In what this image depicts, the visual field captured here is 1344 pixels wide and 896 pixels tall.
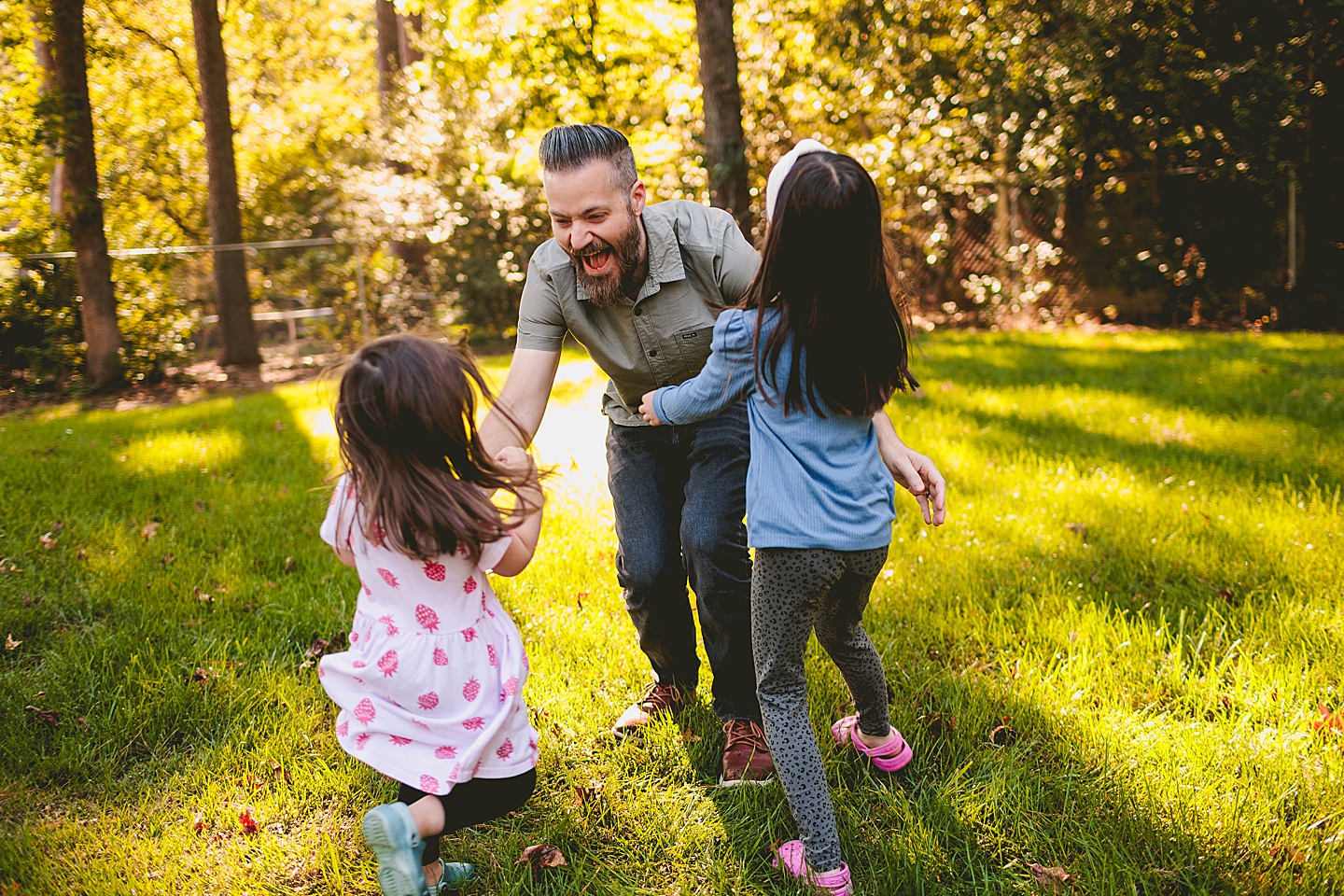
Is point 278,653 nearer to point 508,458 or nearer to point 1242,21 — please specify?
point 508,458

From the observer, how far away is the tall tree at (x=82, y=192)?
396 inches

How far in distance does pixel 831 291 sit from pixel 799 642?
860 millimetres

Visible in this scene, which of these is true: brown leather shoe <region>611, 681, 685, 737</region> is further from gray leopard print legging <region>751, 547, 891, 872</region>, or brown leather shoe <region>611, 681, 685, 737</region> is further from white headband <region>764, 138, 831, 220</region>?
white headband <region>764, 138, 831, 220</region>

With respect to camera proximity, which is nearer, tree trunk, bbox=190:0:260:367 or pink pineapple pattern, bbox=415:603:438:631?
pink pineapple pattern, bbox=415:603:438:631

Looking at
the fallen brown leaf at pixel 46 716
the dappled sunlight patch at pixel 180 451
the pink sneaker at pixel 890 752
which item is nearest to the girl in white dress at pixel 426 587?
the pink sneaker at pixel 890 752

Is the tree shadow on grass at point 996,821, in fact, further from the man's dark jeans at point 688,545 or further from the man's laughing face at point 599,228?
the man's laughing face at point 599,228

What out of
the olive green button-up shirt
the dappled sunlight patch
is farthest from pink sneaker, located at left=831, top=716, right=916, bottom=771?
the dappled sunlight patch

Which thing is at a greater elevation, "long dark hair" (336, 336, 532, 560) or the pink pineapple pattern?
"long dark hair" (336, 336, 532, 560)

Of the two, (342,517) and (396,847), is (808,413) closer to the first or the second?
(342,517)

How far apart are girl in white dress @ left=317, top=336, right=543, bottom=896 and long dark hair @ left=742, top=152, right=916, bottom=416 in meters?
0.71

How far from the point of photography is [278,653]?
3.54 m

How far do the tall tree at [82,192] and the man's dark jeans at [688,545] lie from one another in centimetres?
999

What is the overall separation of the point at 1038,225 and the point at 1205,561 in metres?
9.47

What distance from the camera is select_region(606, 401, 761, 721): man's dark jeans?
2750 mm
